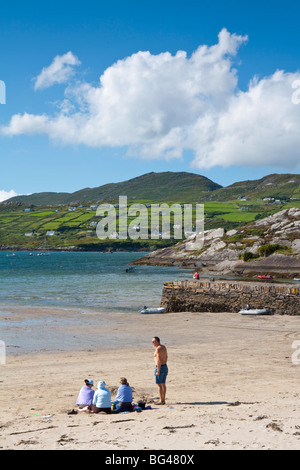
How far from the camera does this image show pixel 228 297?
35.0 metres

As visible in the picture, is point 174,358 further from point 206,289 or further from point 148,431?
point 206,289

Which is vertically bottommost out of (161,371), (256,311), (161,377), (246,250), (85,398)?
(256,311)

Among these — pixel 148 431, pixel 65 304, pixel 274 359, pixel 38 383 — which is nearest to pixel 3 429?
pixel 148 431

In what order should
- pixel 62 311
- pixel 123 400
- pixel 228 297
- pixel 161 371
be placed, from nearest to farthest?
pixel 123 400 < pixel 161 371 < pixel 62 311 < pixel 228 297

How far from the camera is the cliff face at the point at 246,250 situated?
83.6 meters

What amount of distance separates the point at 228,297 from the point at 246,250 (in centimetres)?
6086

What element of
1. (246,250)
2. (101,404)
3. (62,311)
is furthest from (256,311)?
(246,250)

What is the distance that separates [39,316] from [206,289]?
13.7 metres

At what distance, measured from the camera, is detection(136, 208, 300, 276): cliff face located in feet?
274

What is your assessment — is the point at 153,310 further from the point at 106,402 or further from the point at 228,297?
the point at 106,402

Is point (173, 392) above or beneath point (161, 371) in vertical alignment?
beneath

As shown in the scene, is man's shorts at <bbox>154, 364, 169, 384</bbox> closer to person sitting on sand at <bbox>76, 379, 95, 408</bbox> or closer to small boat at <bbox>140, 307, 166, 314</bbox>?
person sitting on sand at <bbox>76, 379, 95, 408</bbox>

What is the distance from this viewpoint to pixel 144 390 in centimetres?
1413

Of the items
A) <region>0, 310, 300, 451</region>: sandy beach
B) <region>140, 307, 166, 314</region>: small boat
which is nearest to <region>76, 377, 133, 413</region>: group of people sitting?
<region>0, 310, 300, 451</region>: sandy beach
